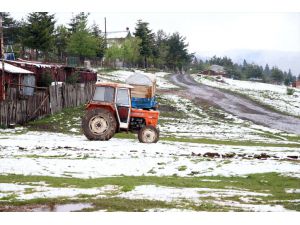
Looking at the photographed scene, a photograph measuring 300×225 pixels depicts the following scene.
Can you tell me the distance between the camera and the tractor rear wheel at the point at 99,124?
19.0m

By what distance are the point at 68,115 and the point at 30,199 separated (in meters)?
22.1

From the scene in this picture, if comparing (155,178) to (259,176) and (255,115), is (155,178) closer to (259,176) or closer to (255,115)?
(259,176)

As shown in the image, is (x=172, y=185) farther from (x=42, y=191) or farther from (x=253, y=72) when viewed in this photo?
(x=253, y=72)

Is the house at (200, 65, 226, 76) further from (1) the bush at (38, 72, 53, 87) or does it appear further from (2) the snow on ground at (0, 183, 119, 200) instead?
(2) the snow on ground at (0, 183, 119, 200)

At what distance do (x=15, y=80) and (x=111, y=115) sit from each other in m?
14.8

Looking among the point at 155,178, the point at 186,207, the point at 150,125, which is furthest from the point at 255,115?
the point at 186,207

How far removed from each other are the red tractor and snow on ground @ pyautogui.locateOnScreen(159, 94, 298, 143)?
651cm

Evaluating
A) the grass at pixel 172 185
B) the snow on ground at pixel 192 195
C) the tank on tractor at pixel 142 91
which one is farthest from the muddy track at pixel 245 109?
the snow on ground at pixel 192 195

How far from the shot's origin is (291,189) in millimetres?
11375

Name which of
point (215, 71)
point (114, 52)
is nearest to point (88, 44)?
point (114, 52)

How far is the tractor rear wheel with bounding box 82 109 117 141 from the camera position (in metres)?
19.0

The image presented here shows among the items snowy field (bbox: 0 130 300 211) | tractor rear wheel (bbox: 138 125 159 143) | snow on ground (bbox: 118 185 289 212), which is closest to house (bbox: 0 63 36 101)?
snowy field (bbox: 0 130 300 211)

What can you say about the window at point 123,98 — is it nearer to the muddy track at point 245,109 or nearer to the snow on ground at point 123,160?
the snow on ground at point 123,160
